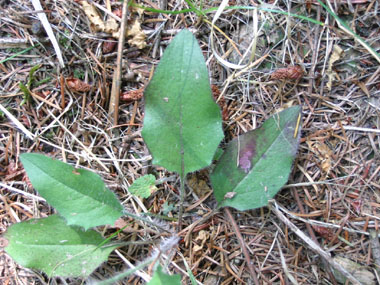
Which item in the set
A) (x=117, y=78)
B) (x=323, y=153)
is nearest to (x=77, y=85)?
(x=117, y=78)

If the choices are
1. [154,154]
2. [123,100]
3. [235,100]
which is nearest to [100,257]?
[154,154]

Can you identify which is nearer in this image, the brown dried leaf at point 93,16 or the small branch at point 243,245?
the small branch at point 243,245

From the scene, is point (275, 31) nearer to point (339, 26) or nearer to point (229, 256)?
point (339, 26)

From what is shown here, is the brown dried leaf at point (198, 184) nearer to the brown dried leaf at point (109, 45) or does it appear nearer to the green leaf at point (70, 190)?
the green leaf at point (70, 190)

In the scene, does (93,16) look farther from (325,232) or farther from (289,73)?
(325,232)

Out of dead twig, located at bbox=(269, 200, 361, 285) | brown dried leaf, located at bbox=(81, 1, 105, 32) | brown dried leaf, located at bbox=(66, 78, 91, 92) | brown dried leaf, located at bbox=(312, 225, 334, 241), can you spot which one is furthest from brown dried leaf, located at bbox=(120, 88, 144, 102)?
brown dried leaf, located at bbox=(312, 225, 334, 241)

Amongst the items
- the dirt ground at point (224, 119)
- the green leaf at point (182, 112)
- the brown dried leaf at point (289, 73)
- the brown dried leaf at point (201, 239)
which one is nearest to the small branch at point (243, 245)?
the dirt ground at point (224, 119)

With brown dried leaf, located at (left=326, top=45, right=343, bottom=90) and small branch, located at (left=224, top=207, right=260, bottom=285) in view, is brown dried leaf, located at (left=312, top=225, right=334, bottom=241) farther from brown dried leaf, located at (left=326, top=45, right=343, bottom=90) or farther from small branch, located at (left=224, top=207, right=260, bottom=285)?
brown dried leaf, located at (left=326, top=45, right=343, bottom=90)
